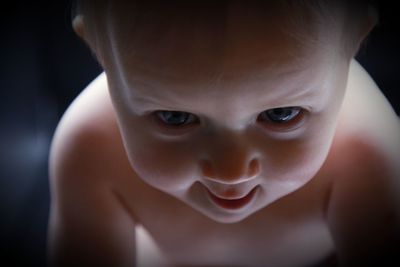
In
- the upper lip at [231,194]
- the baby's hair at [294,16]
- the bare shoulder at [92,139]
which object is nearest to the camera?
the baby's hair at [294,16]

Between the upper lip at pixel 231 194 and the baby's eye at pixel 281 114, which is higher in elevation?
the baby's eye at pixel 281 114

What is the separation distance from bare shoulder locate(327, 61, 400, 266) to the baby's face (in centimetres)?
8

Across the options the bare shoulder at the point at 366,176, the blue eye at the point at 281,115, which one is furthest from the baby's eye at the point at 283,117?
the bare shoulder at the point at 366,176

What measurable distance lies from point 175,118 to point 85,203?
0.17 metres

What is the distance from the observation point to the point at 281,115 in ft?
1.28

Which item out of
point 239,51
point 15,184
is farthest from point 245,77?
point 15,184

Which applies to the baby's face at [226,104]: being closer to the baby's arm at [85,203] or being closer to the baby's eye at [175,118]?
the baby's eye at [175,118]

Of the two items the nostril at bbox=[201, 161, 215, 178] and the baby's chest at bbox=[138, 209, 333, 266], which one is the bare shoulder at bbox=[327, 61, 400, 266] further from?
the nostril at bbox=[201, 161, 215, 178]

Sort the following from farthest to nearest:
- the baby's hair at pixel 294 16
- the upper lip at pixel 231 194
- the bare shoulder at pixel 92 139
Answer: the bare shoulder at pixel 92 139 → the upper lip at pixel 231 194 → the baby's hair at pixel 294 16

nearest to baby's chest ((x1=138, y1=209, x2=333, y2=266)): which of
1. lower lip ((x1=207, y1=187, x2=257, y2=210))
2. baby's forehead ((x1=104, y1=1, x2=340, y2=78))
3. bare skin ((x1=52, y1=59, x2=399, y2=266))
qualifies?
bare skin ((x1=52, y1=59, x2=399, y2=266))

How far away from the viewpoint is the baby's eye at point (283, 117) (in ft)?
1.27

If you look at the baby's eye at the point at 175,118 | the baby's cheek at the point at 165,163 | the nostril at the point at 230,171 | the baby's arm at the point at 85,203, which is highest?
the baby's arm at the point at 85,203

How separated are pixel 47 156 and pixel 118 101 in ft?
0.87

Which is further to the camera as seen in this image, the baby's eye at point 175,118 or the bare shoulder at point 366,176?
the bare shoulder at point 366,176
